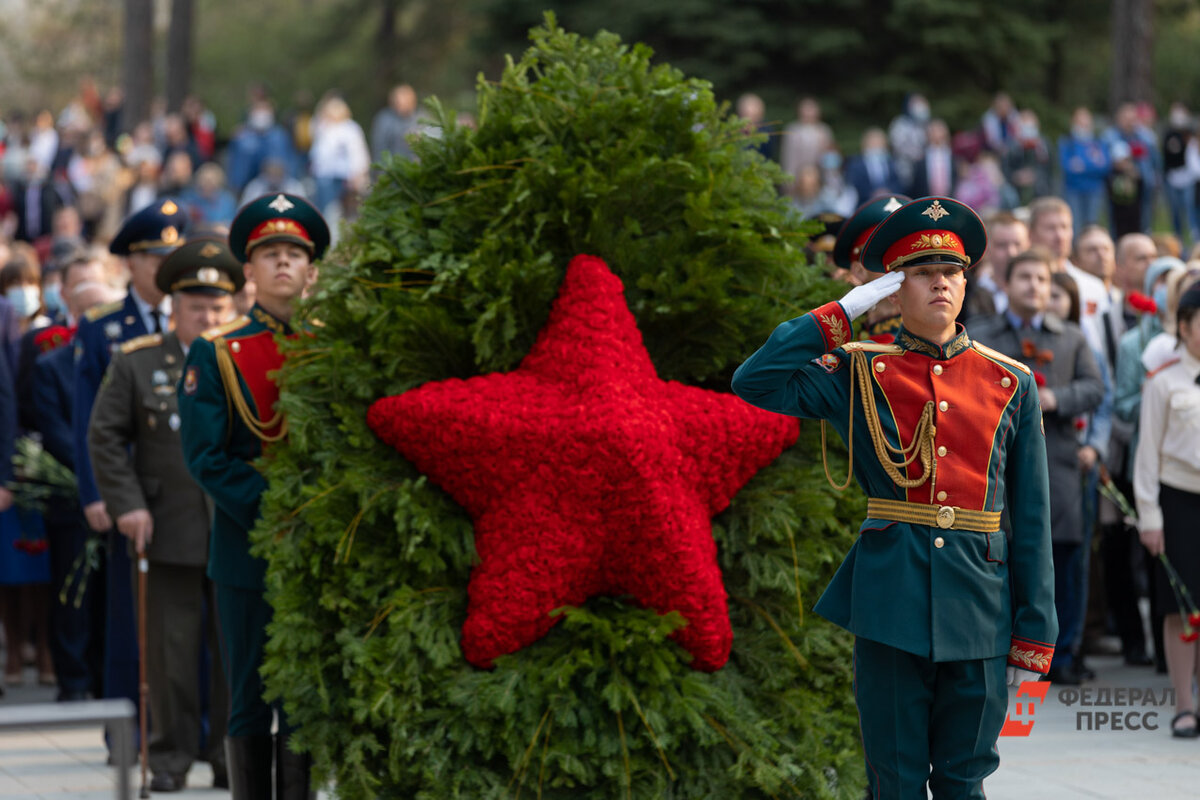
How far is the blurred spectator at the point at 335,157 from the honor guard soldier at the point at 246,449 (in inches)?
576

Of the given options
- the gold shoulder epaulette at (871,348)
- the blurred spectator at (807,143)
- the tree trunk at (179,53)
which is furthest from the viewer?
the tree trunk at (179,53)

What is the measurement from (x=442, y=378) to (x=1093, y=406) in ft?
14.1

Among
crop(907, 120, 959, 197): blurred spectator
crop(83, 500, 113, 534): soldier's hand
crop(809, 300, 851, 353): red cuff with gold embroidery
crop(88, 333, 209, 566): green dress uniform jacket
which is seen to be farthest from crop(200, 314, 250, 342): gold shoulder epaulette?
crop(907, 120, 959, 197): blurred spectator

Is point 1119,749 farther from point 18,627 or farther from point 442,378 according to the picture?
point 18,627

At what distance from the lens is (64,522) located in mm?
8945

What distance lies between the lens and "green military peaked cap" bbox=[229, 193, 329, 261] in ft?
18.0

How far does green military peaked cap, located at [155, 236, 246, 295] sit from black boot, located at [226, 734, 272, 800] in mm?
2087

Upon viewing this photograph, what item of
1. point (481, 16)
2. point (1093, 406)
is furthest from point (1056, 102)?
point (1093, 406)

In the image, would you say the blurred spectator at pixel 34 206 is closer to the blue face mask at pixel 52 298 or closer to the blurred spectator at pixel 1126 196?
the blue face mask at pixel 52 298

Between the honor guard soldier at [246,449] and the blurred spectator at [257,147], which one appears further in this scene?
the blurred spectator at [257,147]

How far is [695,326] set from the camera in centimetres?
497

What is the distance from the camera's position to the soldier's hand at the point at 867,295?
3.98 meters

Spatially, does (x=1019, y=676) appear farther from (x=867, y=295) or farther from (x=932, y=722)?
(x=867, y=295)

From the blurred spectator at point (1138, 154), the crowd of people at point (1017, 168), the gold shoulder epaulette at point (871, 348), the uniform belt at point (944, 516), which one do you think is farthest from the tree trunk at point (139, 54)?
the uniform belt at point (944, 516)
